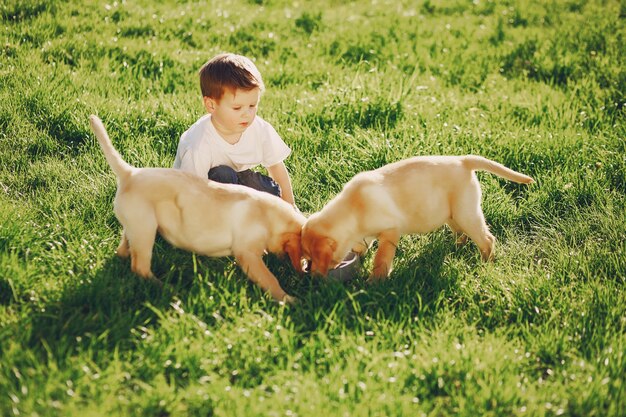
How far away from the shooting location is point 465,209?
3.69m

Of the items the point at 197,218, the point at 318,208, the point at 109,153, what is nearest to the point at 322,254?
the point at 197,218

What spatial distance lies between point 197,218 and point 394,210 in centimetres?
116

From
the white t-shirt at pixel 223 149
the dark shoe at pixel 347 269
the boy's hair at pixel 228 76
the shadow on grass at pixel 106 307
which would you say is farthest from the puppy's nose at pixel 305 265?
the boy's hair at pixel 228 76

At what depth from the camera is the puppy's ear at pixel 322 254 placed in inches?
135

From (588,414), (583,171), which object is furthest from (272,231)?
(583,171)

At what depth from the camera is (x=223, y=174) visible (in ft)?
13.2

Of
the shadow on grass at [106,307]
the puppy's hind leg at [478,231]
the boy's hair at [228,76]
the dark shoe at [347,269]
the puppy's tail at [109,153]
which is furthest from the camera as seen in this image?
the boy's hair at [228,76]

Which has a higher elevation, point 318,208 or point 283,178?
point 283,178

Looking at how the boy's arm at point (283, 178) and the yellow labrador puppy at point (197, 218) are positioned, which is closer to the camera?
the yellow labrador puppy at point (197, 218)

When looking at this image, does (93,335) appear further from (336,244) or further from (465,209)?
→ (465,209)

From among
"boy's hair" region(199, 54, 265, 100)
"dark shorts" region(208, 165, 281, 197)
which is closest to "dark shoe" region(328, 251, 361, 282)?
"dark shorts" region(208, 165, 281, 197)

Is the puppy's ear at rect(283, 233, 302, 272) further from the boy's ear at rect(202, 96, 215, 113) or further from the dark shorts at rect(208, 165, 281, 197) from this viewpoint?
the boy's ear at rect(202, 96, 215, 113)

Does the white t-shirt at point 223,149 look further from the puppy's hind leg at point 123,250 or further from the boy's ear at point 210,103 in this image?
the puppy's hind leg at point 123,250

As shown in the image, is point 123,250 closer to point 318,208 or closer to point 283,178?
point 283,178
